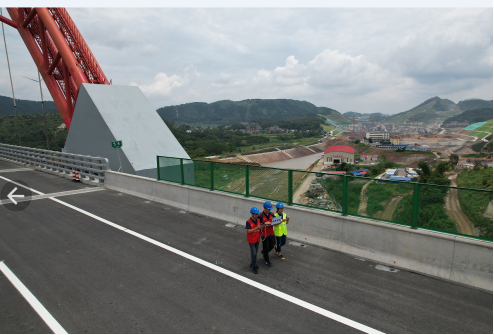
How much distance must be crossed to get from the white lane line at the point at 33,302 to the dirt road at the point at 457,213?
7.35 meters

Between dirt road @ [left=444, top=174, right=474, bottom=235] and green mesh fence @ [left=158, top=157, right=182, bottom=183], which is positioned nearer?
dirt road @ [left=444, top=174, right=474, bottom=235]

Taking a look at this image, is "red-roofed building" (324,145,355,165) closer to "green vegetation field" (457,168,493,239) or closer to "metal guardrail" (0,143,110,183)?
"green vegetation field" (457,168,493,239)

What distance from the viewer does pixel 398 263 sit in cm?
671

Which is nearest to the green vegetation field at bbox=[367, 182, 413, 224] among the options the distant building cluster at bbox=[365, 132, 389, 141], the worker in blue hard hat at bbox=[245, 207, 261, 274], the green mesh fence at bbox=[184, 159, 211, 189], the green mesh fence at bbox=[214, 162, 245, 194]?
the worker in blue hard hat at bbox=[245, 207, 261, 274]

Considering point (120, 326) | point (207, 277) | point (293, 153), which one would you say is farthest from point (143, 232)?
point (293, 153)

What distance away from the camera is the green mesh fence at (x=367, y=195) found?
238 inches

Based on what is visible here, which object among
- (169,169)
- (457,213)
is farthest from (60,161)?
(457,213)

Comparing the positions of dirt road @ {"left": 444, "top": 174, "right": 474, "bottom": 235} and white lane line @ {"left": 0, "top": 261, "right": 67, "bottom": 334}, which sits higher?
dirt road @ {"left": 444, "top": 174, "right": 474, "bottom": 235}

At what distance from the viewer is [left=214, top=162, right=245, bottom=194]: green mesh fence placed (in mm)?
10016

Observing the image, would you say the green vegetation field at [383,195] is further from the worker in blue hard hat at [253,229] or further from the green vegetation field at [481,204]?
the worker in blue hard hat at [253,229]

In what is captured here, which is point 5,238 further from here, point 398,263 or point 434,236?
point 434,236

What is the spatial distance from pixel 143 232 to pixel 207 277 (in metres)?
Result: 3.54

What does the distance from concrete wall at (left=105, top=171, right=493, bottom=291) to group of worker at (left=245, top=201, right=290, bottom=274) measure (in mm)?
1283

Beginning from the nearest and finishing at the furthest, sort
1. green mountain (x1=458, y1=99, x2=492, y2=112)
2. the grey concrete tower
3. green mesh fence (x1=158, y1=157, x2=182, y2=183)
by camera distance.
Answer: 1. green mountain (x1=458, y1=99, x2=492, y2=112)
2. green mesh fence (x1=158, y1=157, x2=182, y2=183)
3. the grey concrete tower
